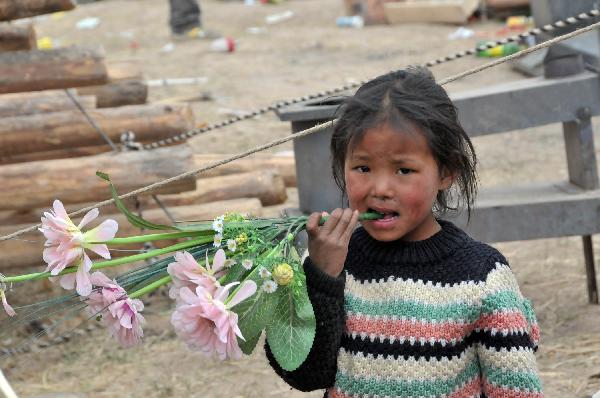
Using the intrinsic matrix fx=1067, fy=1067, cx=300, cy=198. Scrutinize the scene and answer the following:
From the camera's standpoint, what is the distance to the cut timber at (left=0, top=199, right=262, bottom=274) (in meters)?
5.21

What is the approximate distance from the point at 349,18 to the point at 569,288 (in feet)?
33.6

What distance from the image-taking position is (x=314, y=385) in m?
2.58

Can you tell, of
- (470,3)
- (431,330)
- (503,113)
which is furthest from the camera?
(470,3)

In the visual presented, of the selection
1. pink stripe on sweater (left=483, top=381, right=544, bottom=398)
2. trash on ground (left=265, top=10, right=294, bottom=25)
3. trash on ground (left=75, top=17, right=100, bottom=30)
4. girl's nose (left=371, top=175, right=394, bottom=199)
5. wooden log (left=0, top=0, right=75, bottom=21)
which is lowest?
trash on ground (left=265, top=10, right=294, bottom=25)

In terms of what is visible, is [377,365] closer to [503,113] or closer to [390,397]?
[390,397]

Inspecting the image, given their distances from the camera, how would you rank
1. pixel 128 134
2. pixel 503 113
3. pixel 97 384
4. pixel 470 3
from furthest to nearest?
1. pixel 470 3
2. pixel 128 134
3. pixel 97 384
4. pixel 503 113

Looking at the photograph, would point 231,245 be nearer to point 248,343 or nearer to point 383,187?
point 248,343

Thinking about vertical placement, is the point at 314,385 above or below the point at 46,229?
below

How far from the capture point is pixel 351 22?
49.8 ft

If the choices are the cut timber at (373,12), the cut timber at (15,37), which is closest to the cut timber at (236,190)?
the cut timber at (15,37)

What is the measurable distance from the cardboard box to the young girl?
11933mm

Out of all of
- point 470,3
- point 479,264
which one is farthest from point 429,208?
point 470,3

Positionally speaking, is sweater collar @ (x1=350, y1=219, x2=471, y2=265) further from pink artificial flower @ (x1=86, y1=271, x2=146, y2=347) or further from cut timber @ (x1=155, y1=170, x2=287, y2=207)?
cut timber @ (x1=155, y1=170, x2=287, y2=207)

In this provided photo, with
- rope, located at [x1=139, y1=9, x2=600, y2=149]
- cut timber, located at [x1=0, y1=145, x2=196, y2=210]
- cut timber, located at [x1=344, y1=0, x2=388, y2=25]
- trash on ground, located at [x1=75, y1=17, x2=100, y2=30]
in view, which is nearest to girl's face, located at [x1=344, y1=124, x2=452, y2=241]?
rope, located at [x1=139, y1=9, x2=600, y2=149]
